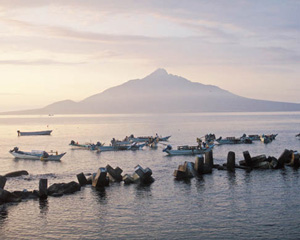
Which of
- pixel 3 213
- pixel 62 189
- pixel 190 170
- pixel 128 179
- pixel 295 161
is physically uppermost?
pixel 295 161

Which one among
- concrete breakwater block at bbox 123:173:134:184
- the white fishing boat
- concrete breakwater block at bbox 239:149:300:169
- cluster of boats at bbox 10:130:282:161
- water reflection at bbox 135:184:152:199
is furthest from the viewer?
the white fishing boat

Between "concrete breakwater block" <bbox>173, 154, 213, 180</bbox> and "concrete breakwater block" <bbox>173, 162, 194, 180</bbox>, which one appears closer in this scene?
"concrete breakwater block" <bbox>173, 162, 194, 180</bbox>

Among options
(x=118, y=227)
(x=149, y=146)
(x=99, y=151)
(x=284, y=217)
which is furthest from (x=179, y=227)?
(x=149, y=146)

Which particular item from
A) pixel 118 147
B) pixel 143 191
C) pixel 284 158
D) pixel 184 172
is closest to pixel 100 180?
pixel 143 191

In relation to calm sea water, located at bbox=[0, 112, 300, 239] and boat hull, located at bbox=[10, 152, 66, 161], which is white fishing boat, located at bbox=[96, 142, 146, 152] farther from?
calm sea water, located at bbox=[0, 112, 300, 239]

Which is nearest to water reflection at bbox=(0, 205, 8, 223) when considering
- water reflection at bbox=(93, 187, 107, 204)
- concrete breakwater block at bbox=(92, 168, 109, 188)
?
water reflection at bbox=(93, 187, 107, 204)

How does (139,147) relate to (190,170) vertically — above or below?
above

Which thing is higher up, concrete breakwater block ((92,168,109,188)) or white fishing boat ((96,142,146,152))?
white fishing boat ((96,142,146,152))

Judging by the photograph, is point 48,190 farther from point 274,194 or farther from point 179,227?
point 274,194

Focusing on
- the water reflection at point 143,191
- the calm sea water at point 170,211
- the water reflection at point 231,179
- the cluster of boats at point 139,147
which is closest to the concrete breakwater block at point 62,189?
the calm sea water at point 170,211

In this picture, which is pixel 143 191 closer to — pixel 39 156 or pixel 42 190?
pixel 42 190

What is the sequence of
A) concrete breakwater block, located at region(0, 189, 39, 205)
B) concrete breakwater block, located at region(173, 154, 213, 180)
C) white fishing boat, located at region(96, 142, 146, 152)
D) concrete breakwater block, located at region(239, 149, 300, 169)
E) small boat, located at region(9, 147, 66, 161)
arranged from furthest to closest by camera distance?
white fishing boat, located at region(96, 142, 146, 152) → small boat, located at region(9, 147, 66, 161) → concrete breakwater block, located at region(239, 149, 300, 169) → concrete breakwater block, located at region(173, 154, 213, 180) → concrete breakwater block, located at region(0, 189, 39, 205)

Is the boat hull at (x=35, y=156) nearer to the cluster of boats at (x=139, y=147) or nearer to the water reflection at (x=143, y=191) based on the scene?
the cluster of boats at (x=139, y=147)

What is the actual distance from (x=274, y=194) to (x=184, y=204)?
29.1ft
